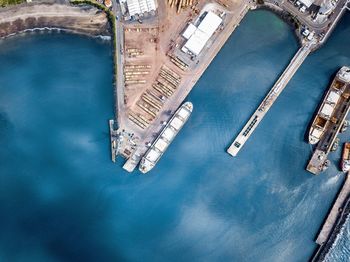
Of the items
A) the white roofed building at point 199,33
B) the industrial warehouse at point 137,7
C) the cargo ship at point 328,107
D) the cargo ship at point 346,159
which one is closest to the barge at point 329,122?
the cargo ship at point 328,107

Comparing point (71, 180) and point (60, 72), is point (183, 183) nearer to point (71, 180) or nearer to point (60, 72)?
point (71, 180)

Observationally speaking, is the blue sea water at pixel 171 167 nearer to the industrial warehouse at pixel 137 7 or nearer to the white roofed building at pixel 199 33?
the white roofed building at pixel 199 33

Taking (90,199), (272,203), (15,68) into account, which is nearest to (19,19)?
(15,68)

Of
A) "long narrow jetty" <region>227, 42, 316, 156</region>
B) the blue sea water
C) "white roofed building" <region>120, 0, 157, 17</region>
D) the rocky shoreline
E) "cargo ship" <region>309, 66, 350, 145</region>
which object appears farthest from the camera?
"cargo ship" <region>309, 66, 350, 145</region>

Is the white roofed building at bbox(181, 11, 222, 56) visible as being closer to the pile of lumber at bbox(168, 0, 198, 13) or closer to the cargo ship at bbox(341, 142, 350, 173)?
the pile of lumber at bbox(168, 0, 198, 13)

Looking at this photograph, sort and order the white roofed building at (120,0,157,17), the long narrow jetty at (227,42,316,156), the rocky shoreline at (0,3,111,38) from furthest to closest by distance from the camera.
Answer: the long narrow jetty at (227,42,316,156), the white roofed building at (120,0,157,17), the rocky shoreline at (0,3,111,38)

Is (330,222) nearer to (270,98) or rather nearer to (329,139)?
(329,139)

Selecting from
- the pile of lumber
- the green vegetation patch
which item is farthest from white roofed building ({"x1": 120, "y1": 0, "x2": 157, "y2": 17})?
the green vegetation patch
